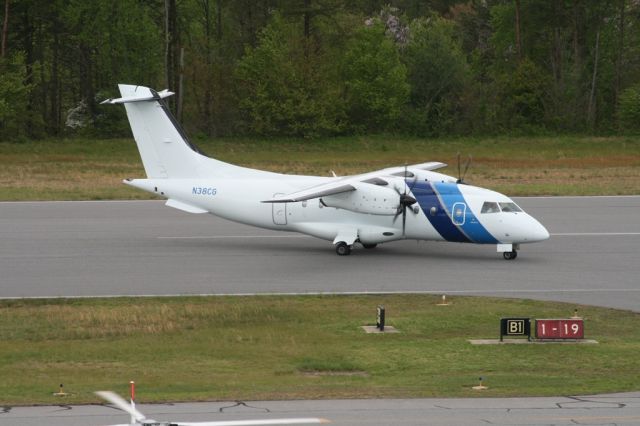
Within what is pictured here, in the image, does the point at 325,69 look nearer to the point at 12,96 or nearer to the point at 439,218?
the point at 12,96

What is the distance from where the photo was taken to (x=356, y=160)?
210 feet

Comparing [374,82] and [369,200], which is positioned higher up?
[374,82]

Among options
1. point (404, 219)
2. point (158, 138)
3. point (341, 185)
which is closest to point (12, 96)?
point (158, 138)

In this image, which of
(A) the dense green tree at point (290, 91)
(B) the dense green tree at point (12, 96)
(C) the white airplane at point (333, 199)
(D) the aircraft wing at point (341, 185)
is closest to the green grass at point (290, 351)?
(D) the aircraft wing at point (341, 185)

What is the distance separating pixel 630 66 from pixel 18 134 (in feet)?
151

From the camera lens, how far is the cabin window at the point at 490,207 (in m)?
30.2

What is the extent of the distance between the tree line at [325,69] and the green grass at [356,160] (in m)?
2.87

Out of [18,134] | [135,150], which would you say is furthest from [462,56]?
[18,134]

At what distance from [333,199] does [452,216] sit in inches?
142

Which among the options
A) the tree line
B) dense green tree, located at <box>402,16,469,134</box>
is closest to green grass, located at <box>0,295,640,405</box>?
the tree line

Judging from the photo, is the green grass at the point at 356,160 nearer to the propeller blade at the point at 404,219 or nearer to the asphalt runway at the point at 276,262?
the asphalt runway at the point at 276,262

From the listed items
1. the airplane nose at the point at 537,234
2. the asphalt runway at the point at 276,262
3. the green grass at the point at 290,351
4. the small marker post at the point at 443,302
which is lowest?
the green grass at the point at 290,351

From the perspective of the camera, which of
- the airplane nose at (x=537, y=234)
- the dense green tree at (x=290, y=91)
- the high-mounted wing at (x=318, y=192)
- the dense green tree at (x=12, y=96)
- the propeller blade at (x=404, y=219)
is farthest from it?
the dense green tree at (x=290, y=91)

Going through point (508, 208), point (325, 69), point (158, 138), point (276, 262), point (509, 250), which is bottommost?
point (276, 262)
